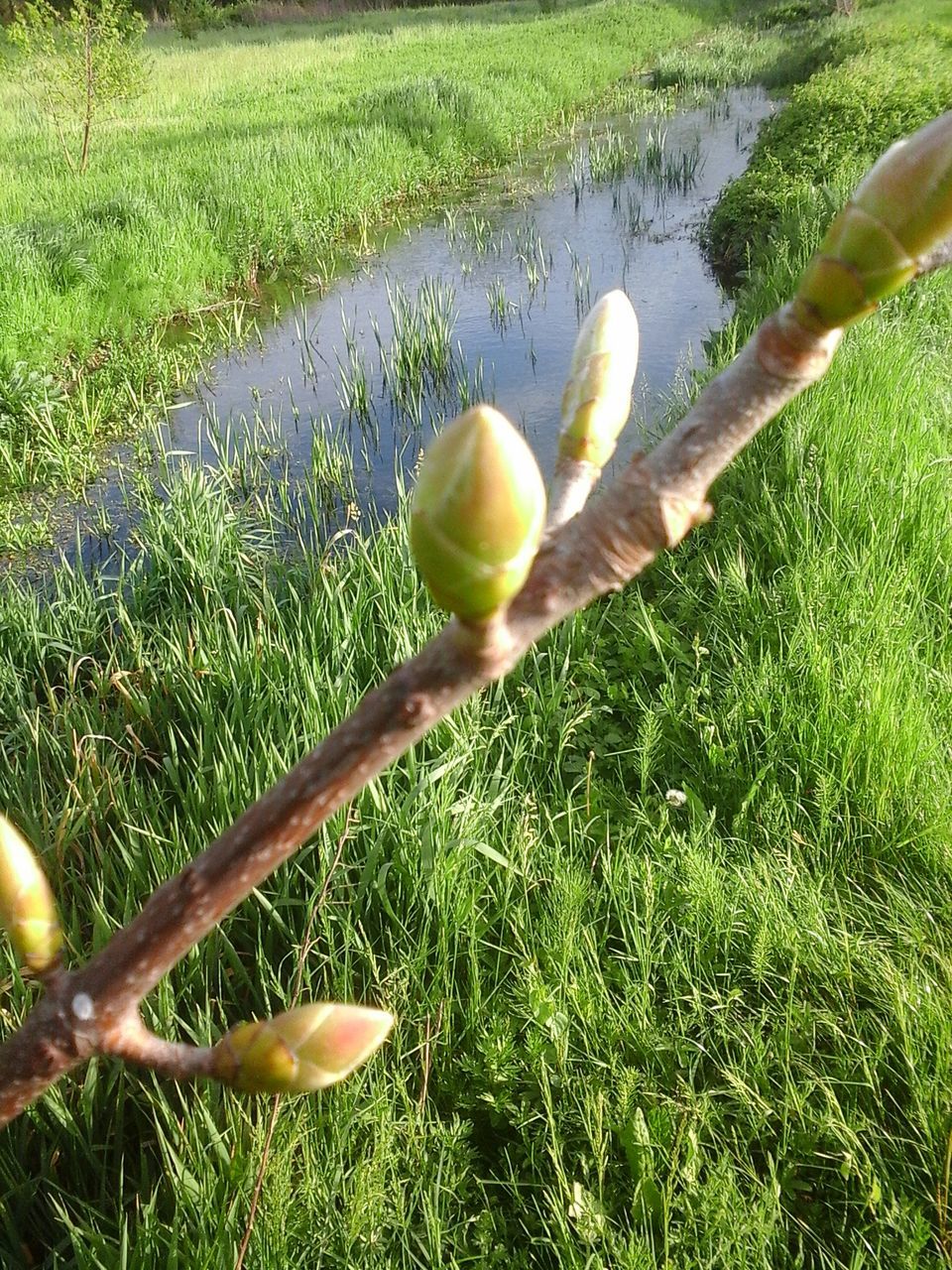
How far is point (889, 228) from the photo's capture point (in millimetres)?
293

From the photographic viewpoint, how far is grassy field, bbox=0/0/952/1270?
1644 millimetres

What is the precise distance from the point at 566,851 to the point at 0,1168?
4.85ft

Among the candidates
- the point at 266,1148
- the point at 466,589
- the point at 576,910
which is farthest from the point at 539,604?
the point at 576,910

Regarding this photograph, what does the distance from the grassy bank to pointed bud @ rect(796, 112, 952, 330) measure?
5707 mm

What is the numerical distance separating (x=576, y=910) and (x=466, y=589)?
1.96 meters

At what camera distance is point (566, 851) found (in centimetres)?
254

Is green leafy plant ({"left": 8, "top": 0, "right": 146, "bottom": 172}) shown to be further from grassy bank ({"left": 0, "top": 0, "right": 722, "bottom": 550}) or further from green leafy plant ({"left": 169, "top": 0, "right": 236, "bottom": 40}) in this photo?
green leafy plant ({"left": 169, "top": 0, "right": 236, "bottom": 40})

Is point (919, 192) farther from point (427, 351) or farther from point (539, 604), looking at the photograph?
point (427, 351)

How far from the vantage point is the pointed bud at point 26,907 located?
1.43 feet

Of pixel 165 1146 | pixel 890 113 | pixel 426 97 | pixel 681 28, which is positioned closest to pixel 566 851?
pixel 165 1146

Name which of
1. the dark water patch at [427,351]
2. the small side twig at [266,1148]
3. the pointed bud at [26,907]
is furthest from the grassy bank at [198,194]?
the pointed bud at [26,907]

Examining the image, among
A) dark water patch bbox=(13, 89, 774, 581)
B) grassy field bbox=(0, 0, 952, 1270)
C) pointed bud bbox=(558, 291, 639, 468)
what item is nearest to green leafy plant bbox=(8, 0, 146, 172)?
dark water patch bbox=(13, 89, 774, 581)

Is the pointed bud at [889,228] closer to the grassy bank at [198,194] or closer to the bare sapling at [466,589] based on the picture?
the bare sapling at [466,589]

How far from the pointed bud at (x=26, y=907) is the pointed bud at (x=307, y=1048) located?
108mm
